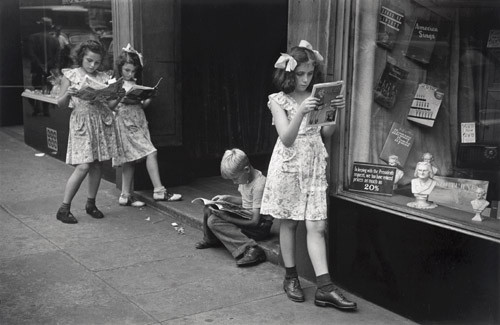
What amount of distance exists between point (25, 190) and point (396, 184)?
16.2 ft

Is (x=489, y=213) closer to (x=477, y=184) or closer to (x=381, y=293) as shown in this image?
(x=477, y=184)

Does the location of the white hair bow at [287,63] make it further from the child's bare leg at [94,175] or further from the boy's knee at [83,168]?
the child's bare leg at [94,175]

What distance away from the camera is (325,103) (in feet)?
13.3

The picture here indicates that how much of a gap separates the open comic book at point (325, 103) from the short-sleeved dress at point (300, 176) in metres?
0.16

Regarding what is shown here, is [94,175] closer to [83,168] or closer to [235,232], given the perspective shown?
[83,168]

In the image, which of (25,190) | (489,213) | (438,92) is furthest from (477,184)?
(25,190)

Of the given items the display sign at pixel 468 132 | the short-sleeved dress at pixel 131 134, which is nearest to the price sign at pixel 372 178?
the display sign at pixel 468 132

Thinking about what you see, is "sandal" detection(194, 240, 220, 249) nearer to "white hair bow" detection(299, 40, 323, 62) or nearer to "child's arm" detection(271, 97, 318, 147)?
"child's arm" detection(271, 97, 318, 147)

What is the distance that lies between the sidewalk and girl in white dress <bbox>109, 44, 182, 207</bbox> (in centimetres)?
40

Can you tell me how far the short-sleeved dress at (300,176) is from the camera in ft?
14.0

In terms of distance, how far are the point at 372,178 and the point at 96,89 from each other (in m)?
2.82

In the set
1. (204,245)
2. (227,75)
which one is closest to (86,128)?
(204,245)

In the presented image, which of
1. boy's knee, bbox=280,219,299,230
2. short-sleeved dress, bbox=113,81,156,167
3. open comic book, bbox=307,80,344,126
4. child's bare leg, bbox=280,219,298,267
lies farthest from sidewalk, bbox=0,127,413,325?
open comic book, bbox=307,80,344,126

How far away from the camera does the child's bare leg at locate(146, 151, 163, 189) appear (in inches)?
269
